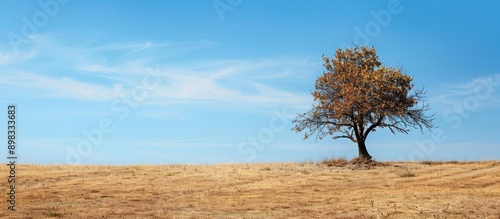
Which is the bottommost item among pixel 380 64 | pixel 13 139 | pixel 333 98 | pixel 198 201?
pixel 198 201

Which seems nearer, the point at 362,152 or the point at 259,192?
the point at 259,192

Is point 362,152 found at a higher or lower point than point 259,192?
higher

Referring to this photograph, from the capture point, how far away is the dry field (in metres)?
19.3

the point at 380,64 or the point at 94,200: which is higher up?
the point at 380,64

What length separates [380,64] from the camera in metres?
44.9

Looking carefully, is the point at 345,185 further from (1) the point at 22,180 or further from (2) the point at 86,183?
(1) the point at 22,180

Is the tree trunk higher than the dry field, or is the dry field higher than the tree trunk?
the tree trunk

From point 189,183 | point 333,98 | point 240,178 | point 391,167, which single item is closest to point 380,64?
point 333,98

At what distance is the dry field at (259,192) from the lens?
19.3 meters

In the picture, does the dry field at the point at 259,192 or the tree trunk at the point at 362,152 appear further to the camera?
the tree trunk at the point at 362,152

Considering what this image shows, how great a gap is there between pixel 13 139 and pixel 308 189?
14.0 m

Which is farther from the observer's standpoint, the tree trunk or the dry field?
the tree trunk

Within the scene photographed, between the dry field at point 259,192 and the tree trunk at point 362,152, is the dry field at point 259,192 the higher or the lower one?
the lower one

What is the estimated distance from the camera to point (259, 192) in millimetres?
26578
